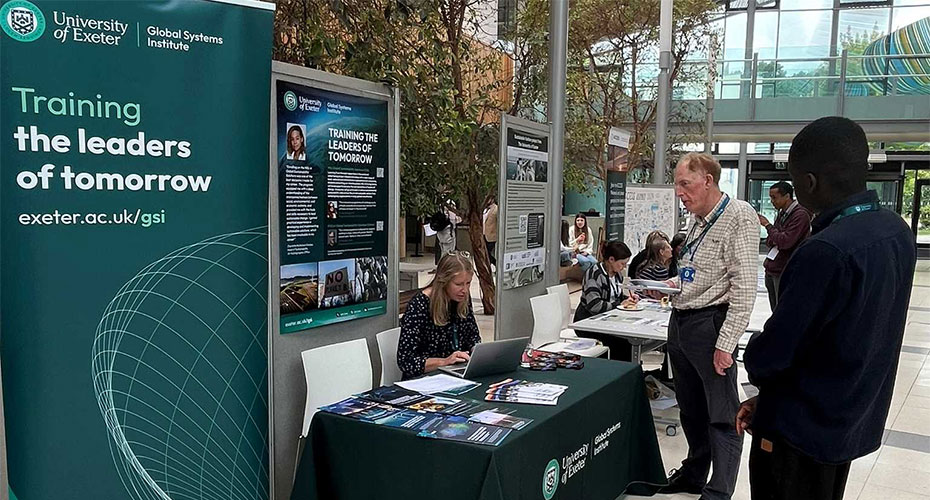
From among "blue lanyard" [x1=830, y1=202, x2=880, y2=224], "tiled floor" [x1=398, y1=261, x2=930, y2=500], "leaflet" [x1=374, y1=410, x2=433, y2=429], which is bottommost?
"tiled floor" [x1=398, y1=261, x2=930, y2=500]

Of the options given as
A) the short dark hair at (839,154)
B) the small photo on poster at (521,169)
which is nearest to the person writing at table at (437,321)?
the small photo on poster at (521,169)

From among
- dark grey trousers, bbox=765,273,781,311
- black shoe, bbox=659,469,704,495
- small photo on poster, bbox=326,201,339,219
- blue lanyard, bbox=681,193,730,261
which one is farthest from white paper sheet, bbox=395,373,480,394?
dark grey trousers, bbox=765,273,781,311

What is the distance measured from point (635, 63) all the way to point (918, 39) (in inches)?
295

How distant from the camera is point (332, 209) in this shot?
319cm

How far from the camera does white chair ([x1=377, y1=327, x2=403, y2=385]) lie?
3.48 metres

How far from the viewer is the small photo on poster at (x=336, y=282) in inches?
126

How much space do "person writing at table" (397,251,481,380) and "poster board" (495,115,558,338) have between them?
3.10 ft

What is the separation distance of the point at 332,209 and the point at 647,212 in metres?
5.71

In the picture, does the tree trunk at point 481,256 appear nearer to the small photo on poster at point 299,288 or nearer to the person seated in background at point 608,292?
the person seated in background at point 608,292

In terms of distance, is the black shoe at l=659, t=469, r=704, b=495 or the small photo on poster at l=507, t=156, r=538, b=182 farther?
the small photo on poster at l=507, t=156, r=538, b=182

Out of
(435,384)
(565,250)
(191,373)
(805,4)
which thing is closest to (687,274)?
(435,384)

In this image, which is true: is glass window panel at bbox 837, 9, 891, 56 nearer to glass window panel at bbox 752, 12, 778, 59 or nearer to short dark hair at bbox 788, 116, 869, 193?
glass window panel at bbox 752, 12, 778, 59

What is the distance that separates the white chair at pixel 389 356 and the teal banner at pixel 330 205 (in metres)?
0.15

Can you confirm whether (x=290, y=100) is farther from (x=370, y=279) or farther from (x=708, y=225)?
(x=708, y=225)
